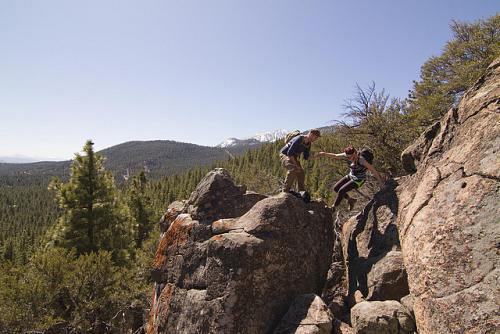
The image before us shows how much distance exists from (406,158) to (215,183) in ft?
21.3

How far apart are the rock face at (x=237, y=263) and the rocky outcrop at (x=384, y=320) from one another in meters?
2.09

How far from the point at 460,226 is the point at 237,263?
17.3 feet

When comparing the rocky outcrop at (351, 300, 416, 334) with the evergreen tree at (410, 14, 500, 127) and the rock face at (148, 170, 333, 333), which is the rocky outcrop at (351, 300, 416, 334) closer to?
the rock face at (148, 170, 333, 333)

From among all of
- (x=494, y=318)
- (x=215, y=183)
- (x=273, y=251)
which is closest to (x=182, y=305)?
(x=273, y=251)

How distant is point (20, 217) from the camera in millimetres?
129250

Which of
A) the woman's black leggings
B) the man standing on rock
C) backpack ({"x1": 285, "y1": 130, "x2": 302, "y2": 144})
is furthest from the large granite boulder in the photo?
the woman's black leggings

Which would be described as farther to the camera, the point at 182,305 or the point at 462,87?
the point at 462,87

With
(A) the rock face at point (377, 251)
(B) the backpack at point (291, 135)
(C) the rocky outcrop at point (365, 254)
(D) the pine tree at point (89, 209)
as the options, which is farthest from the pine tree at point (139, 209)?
(A) the rock face at point (377, 251)

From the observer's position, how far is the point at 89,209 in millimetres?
24984

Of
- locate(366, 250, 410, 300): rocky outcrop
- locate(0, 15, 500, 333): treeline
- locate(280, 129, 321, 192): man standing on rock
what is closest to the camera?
locate(366, 250, 410, 300): rocky outcrop

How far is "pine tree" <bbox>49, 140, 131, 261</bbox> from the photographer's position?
24.3 m

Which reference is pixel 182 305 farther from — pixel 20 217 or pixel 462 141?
pixel 20 217

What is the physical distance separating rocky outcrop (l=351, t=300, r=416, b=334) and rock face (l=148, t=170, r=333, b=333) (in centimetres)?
209

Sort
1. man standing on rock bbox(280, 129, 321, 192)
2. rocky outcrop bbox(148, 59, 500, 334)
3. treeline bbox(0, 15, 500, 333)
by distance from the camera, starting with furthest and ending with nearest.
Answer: treeline bbox(0, 15, 500, 333) < man standing on rock bbox(280, 129, 321, 192) < rocky outcrop bbox(148, 59, 500, 334)
